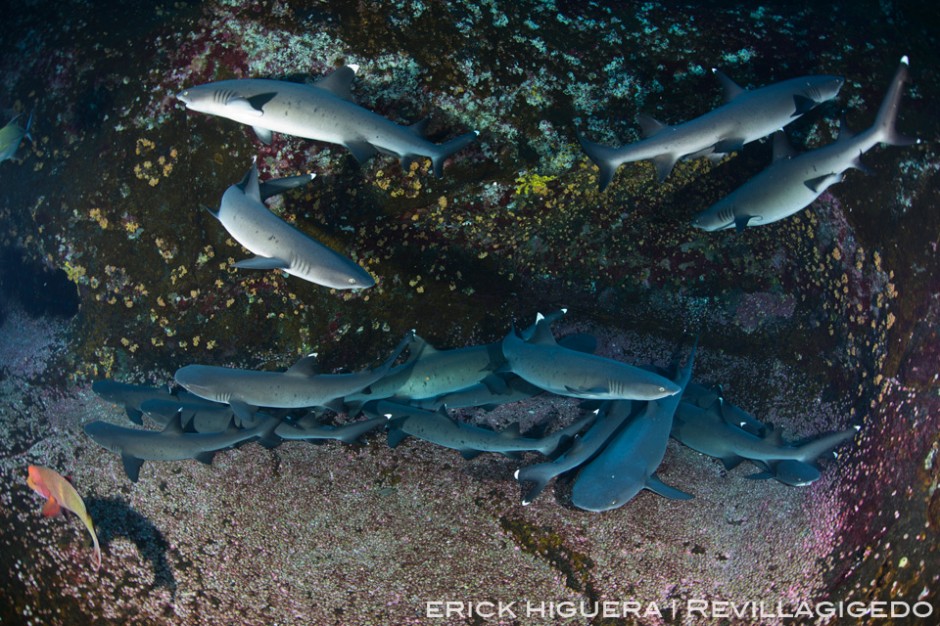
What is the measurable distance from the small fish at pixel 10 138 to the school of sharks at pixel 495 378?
196cm

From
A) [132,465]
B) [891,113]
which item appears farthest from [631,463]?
[132,465]

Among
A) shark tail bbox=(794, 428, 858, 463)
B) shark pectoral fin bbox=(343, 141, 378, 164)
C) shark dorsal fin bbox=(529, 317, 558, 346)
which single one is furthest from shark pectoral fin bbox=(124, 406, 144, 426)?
shark tail bbox=(794, 428, 858, 463)

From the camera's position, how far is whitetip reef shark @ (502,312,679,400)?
315 cm

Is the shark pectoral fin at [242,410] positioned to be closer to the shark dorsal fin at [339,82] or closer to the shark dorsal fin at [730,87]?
the shark dorsal fin at [339,82]

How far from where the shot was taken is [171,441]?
3529 millimetres

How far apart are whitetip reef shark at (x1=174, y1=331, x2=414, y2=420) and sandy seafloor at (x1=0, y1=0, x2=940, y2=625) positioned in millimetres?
533

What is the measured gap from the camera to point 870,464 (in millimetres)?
4070

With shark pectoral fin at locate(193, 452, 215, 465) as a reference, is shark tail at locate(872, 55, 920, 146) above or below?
above

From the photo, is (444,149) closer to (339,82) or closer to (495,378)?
(339,82)

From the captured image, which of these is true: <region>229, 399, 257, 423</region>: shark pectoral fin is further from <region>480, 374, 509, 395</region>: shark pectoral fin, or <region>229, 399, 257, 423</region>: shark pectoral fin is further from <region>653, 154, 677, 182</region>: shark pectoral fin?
<region>653, 154, 677, 182</region>: shark pectoral fin

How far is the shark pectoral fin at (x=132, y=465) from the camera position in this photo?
3.64m

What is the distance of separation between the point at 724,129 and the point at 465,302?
202 cm

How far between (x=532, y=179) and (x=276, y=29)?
208 centimetres

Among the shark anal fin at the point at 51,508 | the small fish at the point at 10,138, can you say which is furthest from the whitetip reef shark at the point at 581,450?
the small fish at the point at 10,138
